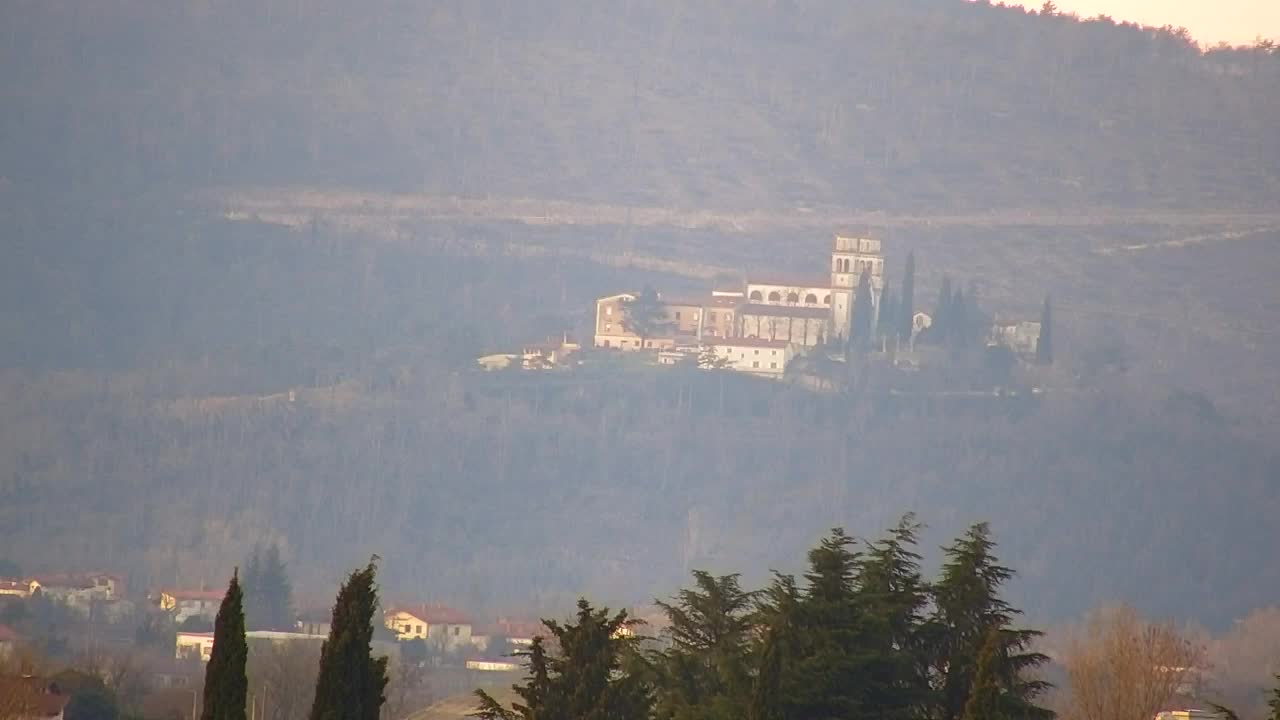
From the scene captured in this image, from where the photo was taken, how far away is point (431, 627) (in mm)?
95812

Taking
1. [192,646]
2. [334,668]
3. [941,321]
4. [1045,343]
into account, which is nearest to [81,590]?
[192,646]

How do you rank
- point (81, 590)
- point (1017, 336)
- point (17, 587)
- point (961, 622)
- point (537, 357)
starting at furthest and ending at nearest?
point (1017, 336) → point (537, 357) → point (81, 590) → point (17, 587) → point (961, 622)

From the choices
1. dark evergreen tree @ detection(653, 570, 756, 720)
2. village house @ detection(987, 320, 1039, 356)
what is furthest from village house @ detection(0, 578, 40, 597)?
village house @ detection(987, 320, 1039, 356)

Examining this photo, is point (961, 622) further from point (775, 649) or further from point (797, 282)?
point (797, 282)

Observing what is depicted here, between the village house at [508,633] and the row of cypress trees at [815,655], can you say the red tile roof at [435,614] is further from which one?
the row of cypress trees at [815,655]

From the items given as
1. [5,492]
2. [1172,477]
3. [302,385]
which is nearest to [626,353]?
[302,385]

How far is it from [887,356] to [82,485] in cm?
5235

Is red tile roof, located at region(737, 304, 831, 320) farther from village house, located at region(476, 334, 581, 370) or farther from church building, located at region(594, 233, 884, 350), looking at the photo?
village house, located at region(476, 334, 581, 370)

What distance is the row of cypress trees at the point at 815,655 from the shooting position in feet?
85.5

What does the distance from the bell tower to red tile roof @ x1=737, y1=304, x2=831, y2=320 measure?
26.3 inches

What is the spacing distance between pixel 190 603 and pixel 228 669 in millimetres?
74941

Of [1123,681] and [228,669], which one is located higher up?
[1123,681]

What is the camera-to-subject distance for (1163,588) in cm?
13438

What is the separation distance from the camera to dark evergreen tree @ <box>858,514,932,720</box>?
28266 mm
